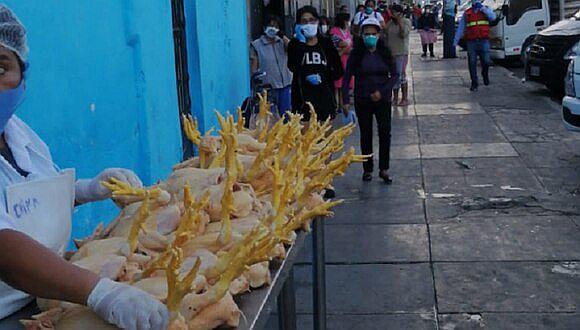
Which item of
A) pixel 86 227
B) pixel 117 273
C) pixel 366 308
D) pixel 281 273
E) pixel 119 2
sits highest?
pixel 119 2

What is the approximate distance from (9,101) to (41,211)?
1.14 feet

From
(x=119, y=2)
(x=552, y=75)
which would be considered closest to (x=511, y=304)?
(x=119, y=2)

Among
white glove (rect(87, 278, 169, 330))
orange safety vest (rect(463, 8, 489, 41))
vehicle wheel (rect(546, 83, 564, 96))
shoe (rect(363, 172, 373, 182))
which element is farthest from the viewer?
orange safety vest (rect(463, 8, 489, 41))

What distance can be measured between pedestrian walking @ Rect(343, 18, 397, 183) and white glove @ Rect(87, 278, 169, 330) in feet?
20.8

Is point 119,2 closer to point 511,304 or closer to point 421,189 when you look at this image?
point 511,304

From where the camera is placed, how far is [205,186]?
107 inches

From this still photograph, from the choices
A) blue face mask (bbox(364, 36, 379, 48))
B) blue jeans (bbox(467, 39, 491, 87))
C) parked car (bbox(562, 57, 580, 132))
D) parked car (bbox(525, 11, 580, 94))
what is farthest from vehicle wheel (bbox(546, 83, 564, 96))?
blue face mask (bbox(364, 36, 379, 48))

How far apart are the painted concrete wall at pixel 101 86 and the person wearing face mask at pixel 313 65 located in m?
2.21

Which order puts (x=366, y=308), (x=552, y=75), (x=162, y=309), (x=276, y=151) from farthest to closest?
1. (x=552, y=75)
2. (x=366, y=308)
3. (x=276, y=151)
4. (x=162, y=309)

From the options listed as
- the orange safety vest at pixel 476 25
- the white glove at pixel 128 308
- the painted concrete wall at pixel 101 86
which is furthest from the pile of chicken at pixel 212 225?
the orange safety vest at pixel 476 25

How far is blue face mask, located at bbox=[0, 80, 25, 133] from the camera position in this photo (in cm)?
214

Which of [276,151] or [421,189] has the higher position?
[276,151]

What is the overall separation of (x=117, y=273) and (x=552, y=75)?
13.1 metres

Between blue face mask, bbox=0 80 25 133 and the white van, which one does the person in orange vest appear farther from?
blue face mask, bbox=0 80 25 133
